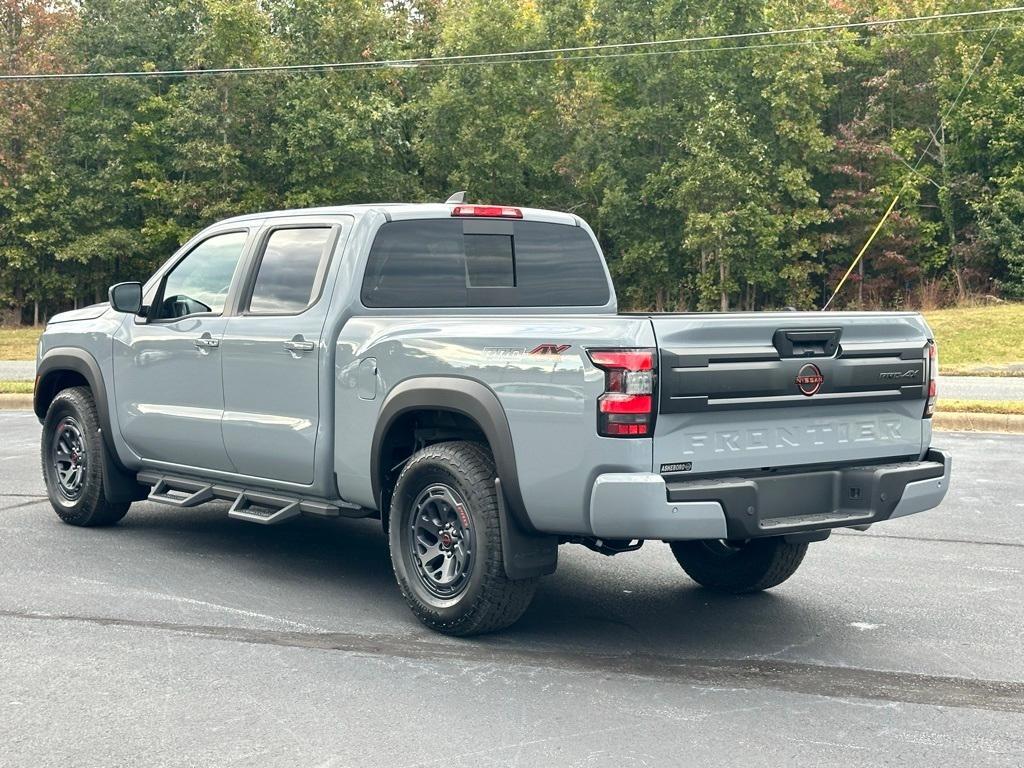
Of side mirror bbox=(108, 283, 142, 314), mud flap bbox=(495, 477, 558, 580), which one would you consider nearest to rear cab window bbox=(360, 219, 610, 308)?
mud flap bbox=(495, 477, 558, 580)

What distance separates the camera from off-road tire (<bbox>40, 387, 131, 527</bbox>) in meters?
8.20

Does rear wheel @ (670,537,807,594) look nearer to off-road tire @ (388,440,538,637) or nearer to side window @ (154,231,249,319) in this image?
off-road tire @ (388,440,538,637)

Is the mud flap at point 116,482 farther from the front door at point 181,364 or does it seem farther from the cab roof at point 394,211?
the cab roof at point 394,211

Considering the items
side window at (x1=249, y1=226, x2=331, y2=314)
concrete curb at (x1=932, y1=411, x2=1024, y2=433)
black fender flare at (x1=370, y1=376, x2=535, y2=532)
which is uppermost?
side window at (x1=249, y1=226, x2=331, y2=314)

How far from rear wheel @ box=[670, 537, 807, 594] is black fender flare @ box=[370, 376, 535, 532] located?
1681mm

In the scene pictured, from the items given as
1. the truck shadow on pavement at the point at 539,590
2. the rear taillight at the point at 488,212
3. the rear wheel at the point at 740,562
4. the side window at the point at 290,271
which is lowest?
the truck shadow on pavement at the point at 539,590

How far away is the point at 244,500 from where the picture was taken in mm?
7125

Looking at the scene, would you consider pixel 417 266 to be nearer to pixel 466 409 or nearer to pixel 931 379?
pixel 466 409

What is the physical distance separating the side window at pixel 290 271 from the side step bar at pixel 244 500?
1028 mm

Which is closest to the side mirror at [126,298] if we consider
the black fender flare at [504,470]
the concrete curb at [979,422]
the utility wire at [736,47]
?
the black fender flare at [504,470]

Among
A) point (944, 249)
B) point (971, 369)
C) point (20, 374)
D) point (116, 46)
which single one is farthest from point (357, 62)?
point (971, 369)

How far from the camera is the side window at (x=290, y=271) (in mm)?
6750

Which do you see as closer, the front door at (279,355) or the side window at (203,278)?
the front door at (279,355)

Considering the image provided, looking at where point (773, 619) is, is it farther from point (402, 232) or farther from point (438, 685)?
point (402, 232)
